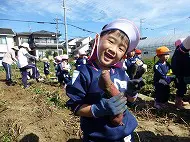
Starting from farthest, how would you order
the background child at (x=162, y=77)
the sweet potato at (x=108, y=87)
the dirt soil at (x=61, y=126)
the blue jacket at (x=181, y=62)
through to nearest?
A: 1. the background child at (x=162, y=77)
2. the blue jacket at (x=181, y=62)
3. the dirt soil at (x=61, y=126)
4. the sweet potato at (x=108, y=87)

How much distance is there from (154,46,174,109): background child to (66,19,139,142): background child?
144 inches

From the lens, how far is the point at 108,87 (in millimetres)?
1616

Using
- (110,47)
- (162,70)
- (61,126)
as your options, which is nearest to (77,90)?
(110,47)

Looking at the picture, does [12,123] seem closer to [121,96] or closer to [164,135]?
[164,135]

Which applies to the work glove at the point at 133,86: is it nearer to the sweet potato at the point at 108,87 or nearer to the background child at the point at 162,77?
the sweet potato at the point at 108,87

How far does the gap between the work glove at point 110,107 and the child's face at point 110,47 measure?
0.94 ft

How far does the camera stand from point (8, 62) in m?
9.94

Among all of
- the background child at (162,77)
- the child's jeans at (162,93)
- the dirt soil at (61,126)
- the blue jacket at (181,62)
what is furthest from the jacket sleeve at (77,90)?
the child's jeans at (162,93)

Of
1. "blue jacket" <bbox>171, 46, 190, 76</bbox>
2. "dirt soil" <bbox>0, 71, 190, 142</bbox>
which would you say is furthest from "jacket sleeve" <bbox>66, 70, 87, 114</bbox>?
"blue jacket" <bbox>171, 46, 190, 76</bbox>

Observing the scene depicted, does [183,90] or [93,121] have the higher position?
[93,121]

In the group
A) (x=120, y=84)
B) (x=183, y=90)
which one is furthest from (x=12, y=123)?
(x=183, y=90)

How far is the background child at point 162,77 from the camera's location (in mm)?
5289

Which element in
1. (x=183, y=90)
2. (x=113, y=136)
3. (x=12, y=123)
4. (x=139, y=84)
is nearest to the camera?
(x=139, y=84)

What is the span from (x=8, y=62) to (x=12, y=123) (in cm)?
643
